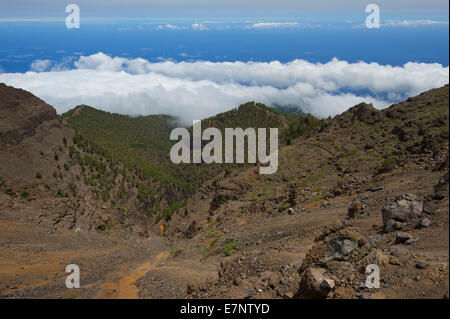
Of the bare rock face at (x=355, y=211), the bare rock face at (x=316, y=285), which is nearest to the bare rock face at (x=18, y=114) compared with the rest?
the bare rock face at (x=355, y=211)

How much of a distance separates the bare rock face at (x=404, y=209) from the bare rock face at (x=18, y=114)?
1585 inches

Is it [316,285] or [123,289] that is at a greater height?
[316,285]

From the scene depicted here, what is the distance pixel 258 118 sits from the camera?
119 m

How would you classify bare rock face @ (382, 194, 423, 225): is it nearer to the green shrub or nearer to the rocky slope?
the rocky slope

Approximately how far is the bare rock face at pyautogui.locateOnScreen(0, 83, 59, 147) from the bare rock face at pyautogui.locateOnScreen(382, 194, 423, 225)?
40.3 meters

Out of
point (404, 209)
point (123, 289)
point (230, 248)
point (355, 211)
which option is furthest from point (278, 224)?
point (123, 289)

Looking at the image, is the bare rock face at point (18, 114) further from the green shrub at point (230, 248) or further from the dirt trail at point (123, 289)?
the green shrub at point (230, 248)

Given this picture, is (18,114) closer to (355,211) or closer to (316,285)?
(355,211)

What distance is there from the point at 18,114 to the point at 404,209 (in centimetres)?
4565

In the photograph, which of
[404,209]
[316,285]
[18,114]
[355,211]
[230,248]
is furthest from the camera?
[18,114]

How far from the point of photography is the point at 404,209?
9.53 m

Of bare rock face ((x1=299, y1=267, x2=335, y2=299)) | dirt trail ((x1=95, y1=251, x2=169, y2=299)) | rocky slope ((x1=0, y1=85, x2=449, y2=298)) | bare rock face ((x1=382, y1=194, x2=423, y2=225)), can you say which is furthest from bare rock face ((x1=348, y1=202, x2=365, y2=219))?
dirt trail ((x1=95, y1=251, x2=169, y2=299))
